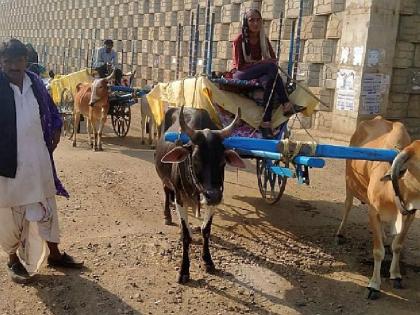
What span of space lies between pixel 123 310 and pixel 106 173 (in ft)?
13.7

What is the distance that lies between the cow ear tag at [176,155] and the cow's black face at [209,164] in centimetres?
9

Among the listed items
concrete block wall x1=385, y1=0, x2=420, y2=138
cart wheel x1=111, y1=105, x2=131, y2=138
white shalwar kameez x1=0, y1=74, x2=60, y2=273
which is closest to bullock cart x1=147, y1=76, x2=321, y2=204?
white shalwar kameez x1=0, y1=74, x2=60, y2=273

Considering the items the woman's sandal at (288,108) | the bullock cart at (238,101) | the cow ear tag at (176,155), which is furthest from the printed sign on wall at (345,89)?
the cow ear tag at (176,155)

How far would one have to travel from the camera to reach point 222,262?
14.7 ft

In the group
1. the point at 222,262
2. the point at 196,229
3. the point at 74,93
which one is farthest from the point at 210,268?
the point at 74,93

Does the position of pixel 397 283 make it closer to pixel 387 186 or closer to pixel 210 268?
pixel 387 186

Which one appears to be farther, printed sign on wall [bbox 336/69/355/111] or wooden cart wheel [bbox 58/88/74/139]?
wooden cart wheel [bbox 58/88/74/139]

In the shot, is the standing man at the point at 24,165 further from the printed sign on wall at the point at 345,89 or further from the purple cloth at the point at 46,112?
the printed sign on wall at the point at 345,89

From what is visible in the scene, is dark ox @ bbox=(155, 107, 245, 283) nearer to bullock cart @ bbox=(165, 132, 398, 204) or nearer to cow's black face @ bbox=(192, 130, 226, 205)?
cow's black face @ bbox=(192, 130, 226, 205)

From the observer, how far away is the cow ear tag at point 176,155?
380 centimetres

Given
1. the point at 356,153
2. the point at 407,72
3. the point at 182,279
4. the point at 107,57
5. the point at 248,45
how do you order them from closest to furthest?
the point at 356,153, the point at 182,279, the point at 248,45, the point at 407,72, the point at 107,57

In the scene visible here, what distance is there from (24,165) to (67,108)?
27.0ft

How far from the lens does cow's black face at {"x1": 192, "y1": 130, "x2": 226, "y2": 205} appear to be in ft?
12.0

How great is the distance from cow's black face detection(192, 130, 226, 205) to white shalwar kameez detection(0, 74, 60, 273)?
118cm
